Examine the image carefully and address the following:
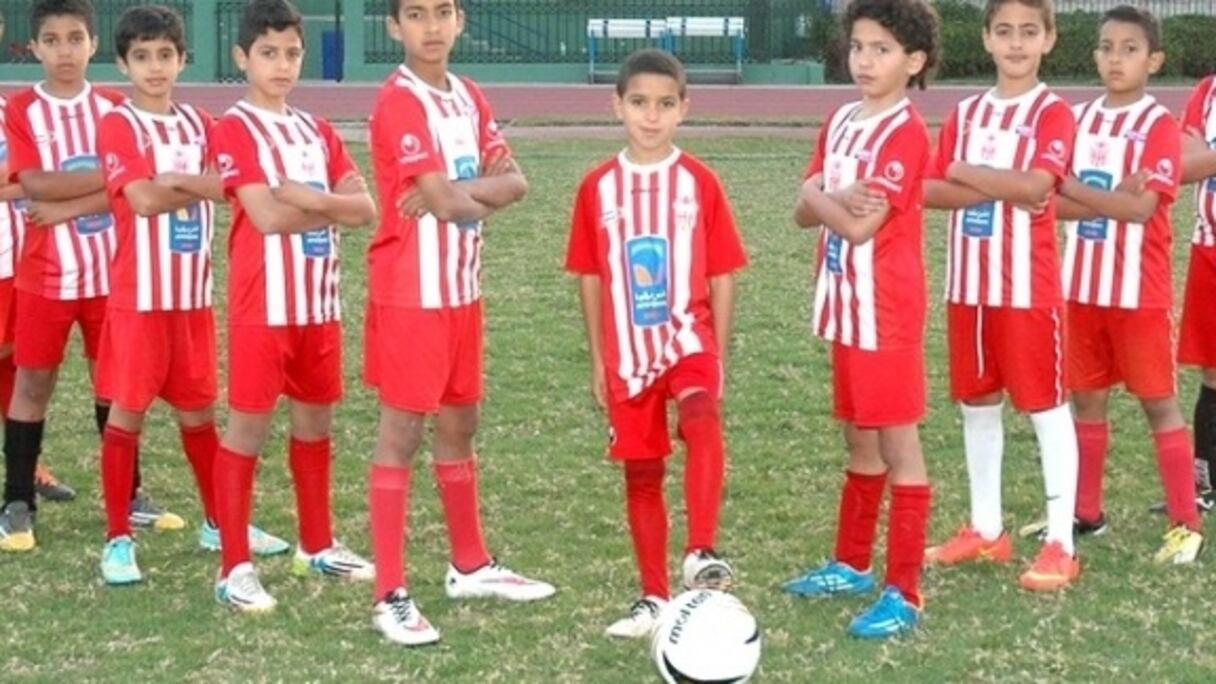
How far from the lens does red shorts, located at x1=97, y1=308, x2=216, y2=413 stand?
6734 millimetres

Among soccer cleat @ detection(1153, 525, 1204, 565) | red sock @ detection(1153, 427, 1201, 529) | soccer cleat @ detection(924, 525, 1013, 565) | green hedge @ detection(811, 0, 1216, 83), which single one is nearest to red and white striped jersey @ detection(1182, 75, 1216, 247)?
red sock @ detection(1153, 427, 1201, 529)

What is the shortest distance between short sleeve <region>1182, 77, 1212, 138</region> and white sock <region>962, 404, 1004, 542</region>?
1.45 metres

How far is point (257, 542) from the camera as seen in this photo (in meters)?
7.20

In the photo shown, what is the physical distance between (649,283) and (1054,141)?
145 cm

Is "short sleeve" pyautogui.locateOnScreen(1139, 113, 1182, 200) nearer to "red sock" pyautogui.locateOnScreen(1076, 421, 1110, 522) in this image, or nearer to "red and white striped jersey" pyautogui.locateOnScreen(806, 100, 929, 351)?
"red sock" pyautogui.locateOnScreen(1076, 421, 1110, 522)

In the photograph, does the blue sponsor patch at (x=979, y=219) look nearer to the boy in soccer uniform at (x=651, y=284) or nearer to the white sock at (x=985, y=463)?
the white sock at (x=985, y=463)

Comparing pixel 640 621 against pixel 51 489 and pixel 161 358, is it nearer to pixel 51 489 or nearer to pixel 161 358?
pixel 161 358

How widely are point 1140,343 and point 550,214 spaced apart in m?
10.4

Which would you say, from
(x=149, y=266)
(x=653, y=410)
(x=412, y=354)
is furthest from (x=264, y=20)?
(x=653, y=410)

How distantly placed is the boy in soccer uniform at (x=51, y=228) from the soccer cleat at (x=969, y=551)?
10.6ft

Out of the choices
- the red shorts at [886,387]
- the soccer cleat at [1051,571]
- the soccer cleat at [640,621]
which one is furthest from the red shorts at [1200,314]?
the soccer cleat at [640,621]

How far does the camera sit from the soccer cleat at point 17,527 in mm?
7199

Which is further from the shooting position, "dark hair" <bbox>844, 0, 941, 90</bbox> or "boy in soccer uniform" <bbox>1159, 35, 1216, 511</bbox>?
"boy in soccer uniform" <bbox>1159, 35, 1216, 511</bbox>

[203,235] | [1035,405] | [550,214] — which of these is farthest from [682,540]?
[550,214]
